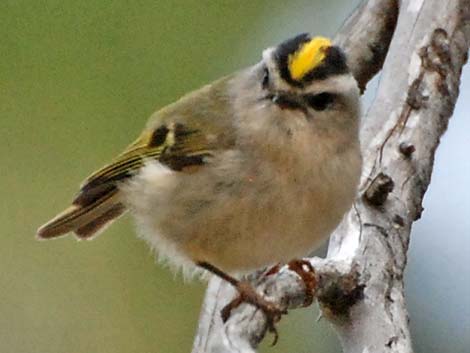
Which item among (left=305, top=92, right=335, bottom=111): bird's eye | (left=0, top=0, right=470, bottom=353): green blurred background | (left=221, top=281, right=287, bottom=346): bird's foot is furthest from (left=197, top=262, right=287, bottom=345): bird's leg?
(left=0, top=0, right=470, bottom=353): green blurred background

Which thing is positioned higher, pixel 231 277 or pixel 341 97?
pixel 341 97

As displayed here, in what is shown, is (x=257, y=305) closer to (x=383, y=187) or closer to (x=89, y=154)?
(x=383, y=187)

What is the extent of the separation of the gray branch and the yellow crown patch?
0.32 m

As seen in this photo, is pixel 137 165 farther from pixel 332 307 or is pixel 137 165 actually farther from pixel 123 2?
pixel 123 2

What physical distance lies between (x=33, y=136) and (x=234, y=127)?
134cm

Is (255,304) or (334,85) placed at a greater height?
(334,85)

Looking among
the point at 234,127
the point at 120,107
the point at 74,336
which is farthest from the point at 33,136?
the point at 234,127

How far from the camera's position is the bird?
2559 mm

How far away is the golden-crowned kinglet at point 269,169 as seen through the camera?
2.56m

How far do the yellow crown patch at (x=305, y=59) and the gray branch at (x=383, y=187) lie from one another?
1.04 feet

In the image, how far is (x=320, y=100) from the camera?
2.59 metres

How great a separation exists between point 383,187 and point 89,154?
Result: 4.56 feet

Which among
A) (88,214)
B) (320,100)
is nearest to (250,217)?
(320,100)

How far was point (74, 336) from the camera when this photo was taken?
12.4ft
